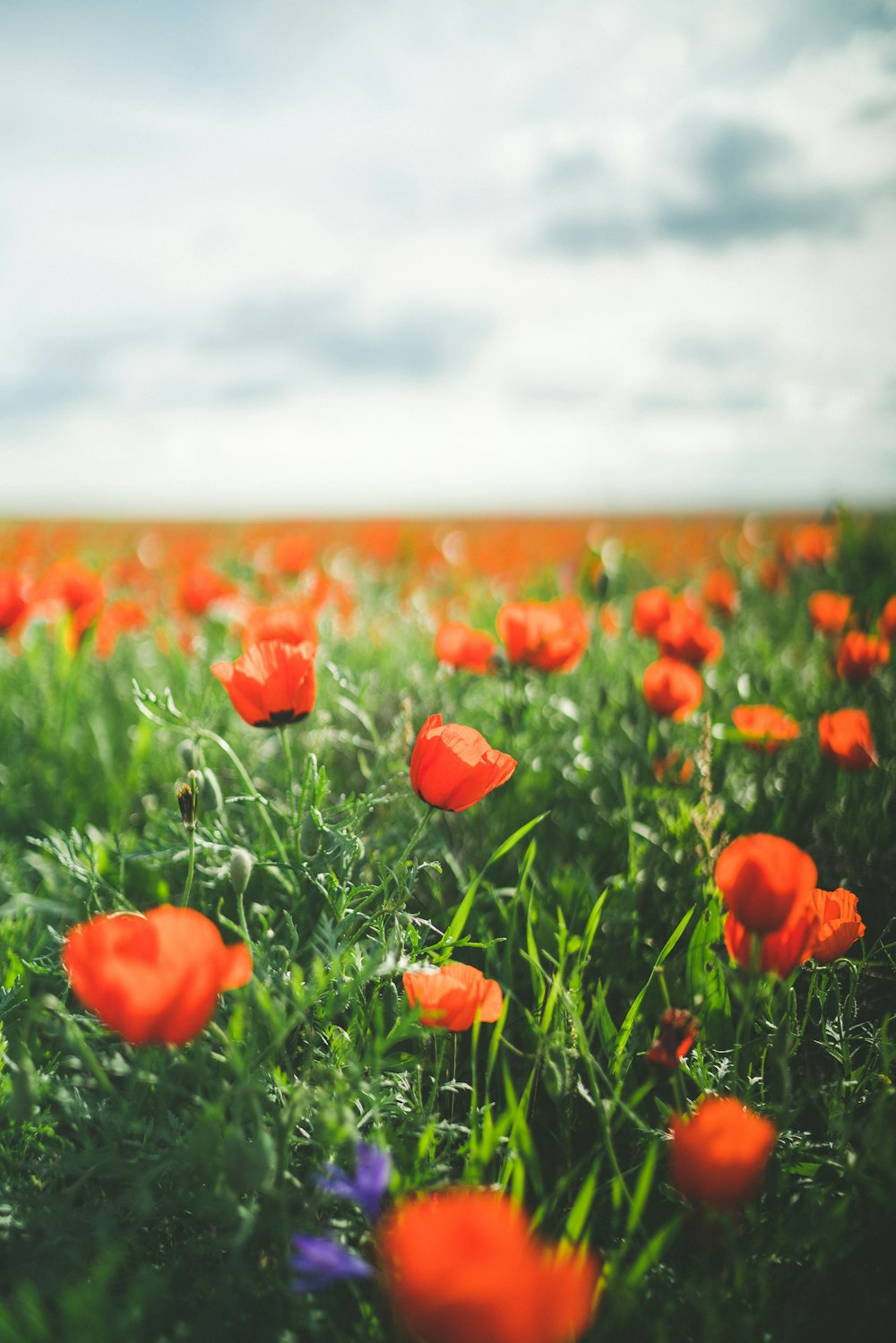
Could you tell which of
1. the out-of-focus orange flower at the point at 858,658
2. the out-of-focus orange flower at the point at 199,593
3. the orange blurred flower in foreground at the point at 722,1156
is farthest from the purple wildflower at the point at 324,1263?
the out-of-focus orange flower at the point at 199,593

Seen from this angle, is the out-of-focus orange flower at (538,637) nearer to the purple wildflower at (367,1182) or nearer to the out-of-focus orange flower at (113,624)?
the purple wildflower at (367,1182)

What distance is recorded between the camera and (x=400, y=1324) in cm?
73

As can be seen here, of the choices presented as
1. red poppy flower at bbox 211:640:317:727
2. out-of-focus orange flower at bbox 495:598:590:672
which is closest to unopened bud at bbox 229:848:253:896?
red poppy flower at bbox 211:640:317:727

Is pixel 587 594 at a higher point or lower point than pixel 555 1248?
higher

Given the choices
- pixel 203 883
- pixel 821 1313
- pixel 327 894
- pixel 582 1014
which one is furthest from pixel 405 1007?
pixel 821 1313

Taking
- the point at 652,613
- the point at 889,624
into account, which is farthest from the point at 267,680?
the point at 889,624

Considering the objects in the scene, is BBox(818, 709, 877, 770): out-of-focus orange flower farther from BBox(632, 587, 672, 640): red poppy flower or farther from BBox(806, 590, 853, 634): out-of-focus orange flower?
BBox(806, 590, 853, 634): out-of-focus orange flower

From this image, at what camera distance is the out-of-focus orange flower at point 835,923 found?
98 centimetres

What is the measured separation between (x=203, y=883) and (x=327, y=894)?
31cm

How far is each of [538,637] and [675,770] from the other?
0.40 meters

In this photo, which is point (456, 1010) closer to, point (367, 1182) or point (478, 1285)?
point (367, 1182)

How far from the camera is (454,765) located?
3.18 feet

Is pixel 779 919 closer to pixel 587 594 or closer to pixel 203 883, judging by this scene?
pixel 203 883

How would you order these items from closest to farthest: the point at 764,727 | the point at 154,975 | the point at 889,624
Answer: the point at 154,975, the point at 764,727, the point at 889,624
